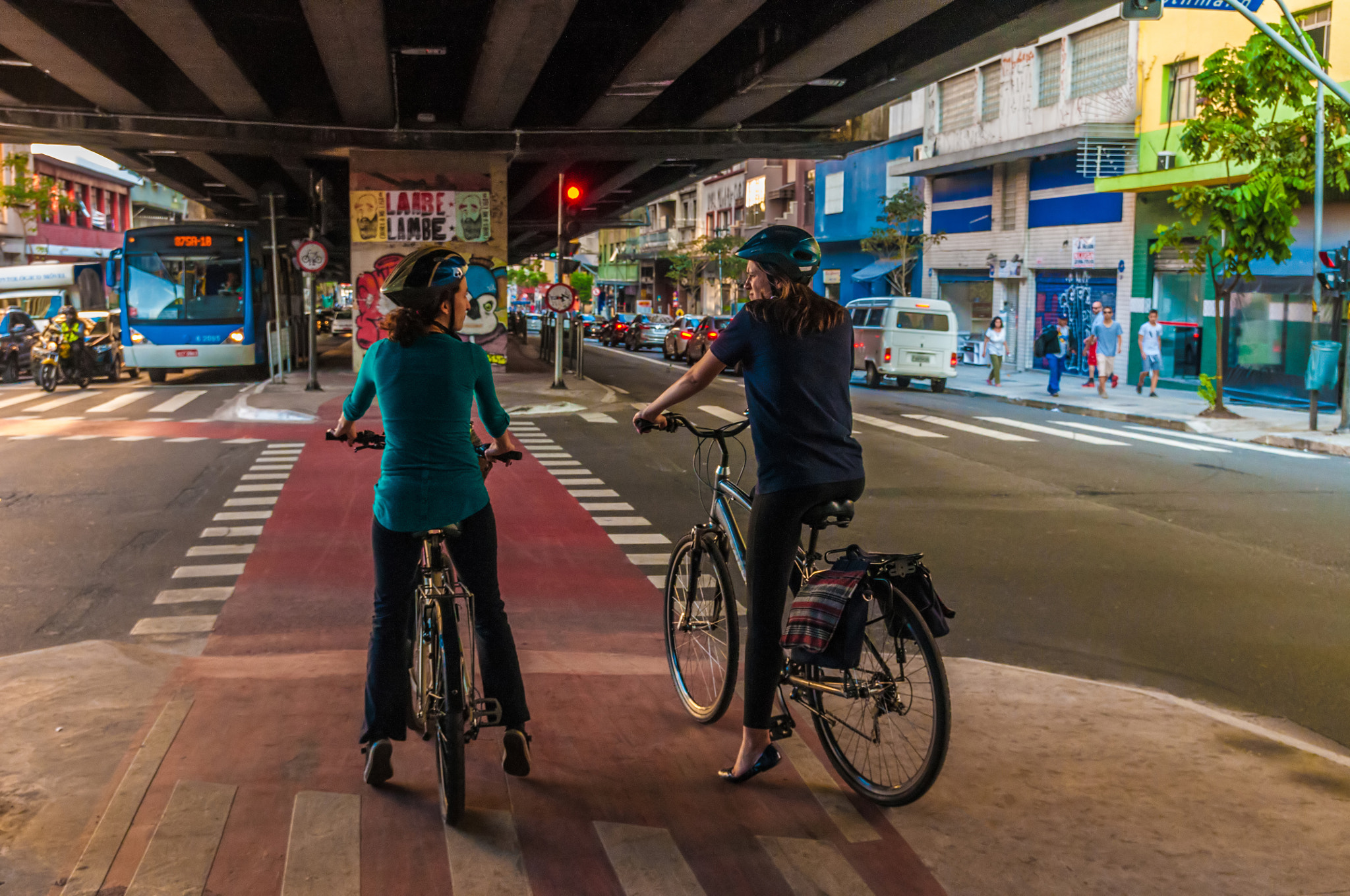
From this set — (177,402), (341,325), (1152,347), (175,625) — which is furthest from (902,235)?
(341,325)

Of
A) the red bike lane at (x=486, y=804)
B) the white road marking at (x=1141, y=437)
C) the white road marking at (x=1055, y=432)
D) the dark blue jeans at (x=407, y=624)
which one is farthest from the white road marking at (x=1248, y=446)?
the dark blue jeans at (x=407, y=624)

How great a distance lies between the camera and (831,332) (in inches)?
159

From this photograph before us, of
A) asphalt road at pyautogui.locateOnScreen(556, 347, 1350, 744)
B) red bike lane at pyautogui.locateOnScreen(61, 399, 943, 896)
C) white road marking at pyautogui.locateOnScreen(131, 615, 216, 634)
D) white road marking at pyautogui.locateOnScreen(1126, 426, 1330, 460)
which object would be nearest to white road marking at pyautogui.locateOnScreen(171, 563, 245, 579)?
white road marking at pyautogui.locateOnScreen(131, 615, 216, 634)

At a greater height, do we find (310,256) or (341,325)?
(310,256)

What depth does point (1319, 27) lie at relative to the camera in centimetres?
2391

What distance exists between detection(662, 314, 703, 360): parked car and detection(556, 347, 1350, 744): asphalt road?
1999cm

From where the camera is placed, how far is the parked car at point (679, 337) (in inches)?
1483

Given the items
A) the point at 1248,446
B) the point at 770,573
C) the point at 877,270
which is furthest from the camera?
the point at 877,270

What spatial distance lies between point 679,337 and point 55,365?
18.7m

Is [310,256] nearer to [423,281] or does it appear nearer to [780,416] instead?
[423,281]

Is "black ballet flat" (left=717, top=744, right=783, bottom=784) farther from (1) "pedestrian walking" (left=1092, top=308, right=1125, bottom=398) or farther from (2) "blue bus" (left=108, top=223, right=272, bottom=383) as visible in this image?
(2) "blue bus" (left=108, top=223, right=272, bottom=383)

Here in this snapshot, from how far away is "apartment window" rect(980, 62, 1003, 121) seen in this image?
118 feet

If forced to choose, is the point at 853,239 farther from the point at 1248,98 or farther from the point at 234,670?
the point at 234,670

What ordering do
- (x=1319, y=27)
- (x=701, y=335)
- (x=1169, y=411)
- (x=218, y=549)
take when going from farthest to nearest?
(x=701, y=335) < (x=1319, y=27) < (x=1169, y=411) < (x=218, y=549)
